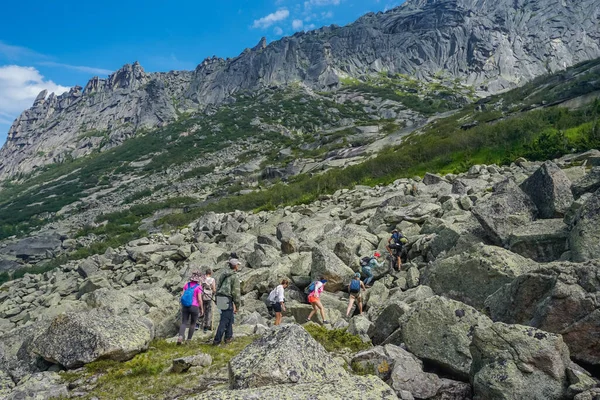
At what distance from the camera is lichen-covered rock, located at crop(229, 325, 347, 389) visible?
542 cm

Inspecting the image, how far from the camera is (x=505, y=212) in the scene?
1145 cm

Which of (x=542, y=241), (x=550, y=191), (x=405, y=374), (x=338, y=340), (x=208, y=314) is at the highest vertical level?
(x=550, y=191)

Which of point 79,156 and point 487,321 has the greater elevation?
point 79,156

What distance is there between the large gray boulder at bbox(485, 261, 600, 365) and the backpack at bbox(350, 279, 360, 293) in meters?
5.06

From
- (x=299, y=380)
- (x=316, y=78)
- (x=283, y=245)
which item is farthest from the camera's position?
(x=316, y=78)

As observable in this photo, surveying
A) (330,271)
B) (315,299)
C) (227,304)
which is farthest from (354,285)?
(227,304)

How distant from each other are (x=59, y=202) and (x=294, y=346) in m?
100

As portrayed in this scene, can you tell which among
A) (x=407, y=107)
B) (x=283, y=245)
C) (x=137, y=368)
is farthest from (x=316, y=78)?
(x=137, y=368)

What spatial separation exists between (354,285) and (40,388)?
8.14 metres

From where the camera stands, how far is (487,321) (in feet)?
20.0

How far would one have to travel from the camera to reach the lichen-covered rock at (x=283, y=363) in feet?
17.8

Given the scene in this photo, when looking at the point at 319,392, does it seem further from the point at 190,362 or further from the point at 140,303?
the point at 140,303

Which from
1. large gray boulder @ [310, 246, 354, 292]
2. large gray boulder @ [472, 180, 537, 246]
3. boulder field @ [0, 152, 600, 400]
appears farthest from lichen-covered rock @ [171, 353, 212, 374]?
large gray boulder @ [472, 180, 537, 246]

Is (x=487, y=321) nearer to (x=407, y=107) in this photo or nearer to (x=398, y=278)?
(x=398, y=278)
